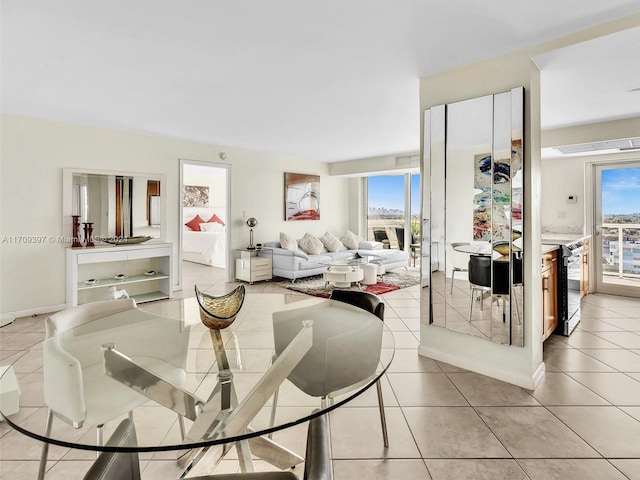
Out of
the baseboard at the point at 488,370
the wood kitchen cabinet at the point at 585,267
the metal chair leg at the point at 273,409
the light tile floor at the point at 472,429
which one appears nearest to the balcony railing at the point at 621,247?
the wood kitchen cabinet at the point at 585,267

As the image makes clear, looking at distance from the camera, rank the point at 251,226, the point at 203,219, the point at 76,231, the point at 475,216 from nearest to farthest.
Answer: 1. the point at 475,216
2. the point at 76,231
3. the point at 251,226
4. the point at 203,219

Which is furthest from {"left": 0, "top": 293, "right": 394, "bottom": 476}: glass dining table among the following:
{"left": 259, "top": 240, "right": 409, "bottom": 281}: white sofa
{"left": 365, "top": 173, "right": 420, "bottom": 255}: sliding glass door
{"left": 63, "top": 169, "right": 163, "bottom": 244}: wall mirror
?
{"left": 365, "top": 173, "right": 420, "bottom": 255}: sliding glass door

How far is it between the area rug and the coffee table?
12cm

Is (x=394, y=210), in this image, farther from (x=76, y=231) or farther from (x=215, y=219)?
(x=76, y=231)

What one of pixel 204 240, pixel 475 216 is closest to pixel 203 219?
pixel 204 240

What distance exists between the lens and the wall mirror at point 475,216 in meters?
2.49

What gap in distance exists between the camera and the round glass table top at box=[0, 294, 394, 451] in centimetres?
109

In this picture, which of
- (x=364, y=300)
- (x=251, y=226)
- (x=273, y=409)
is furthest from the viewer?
(x=251, y=226)

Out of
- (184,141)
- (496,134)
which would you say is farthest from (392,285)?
(184,141)

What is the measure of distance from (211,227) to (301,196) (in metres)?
3.14

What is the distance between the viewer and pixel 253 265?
602cm

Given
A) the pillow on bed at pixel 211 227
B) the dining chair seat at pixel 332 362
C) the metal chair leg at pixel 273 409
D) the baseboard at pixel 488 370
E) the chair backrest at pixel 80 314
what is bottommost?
the baseboard at pixel 488 370

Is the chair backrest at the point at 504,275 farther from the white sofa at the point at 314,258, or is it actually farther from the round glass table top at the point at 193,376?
the white sofa at the point at 314,258

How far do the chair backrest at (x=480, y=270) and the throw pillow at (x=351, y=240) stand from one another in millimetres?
4994
